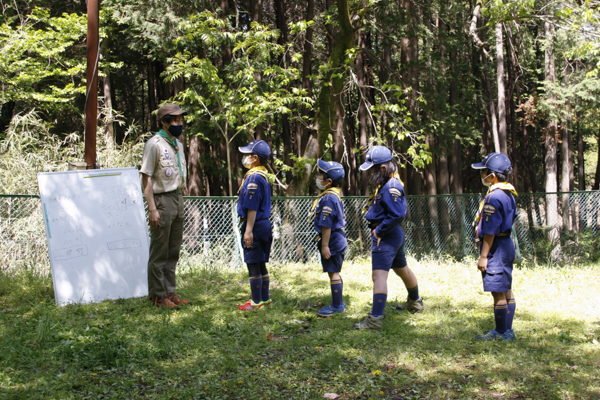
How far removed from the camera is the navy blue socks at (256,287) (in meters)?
5.55

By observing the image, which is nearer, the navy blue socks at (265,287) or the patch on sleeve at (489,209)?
the patch on sleeve at (489,209)

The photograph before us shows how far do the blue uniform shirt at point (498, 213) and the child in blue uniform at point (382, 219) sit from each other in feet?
2.66

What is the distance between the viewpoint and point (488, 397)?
3404 millimetres

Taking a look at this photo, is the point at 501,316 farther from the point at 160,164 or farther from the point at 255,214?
the point at 160,164

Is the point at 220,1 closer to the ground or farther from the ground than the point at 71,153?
farther from the ground

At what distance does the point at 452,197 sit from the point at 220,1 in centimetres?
922

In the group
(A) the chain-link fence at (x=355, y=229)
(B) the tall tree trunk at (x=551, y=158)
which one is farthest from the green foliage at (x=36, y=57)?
(B) the tall tree trunk at (x=551, y=158)

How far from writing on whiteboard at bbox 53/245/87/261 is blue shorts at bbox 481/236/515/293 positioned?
4588mm

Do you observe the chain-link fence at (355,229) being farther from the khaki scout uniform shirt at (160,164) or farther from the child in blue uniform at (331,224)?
the child in blue uniform at (331,224)

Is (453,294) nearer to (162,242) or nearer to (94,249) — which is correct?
(162,242)

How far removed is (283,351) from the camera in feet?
14.2

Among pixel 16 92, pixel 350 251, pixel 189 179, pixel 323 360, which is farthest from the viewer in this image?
pixel 189 179

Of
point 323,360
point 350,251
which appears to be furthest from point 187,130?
point 323,360

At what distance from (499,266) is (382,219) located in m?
1.23
